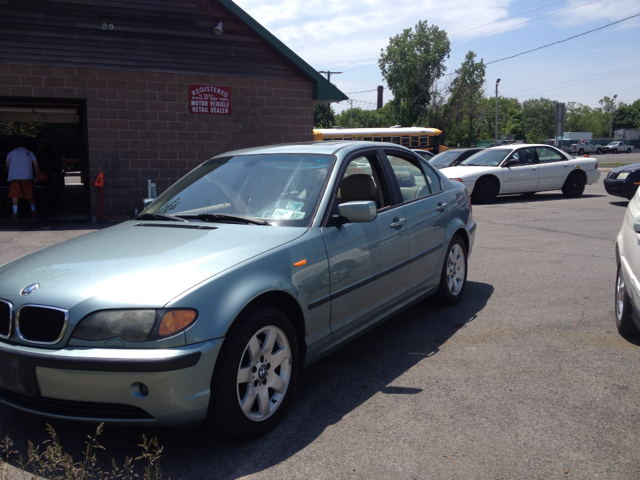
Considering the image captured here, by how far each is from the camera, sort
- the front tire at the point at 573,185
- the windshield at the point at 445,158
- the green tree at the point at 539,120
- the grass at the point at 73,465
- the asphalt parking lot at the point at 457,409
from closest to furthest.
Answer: the grass at the point at 73,465
the asphalt parking lot at the point at 457,409
the front tire at the point at 573,185
the windshield at the point at 445,158
the green tree at the point at 539,120

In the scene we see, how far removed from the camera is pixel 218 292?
2969 mm

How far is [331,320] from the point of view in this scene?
3799mm

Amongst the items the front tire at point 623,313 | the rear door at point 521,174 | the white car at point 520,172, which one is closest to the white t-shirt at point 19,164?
the white car at point 520,172

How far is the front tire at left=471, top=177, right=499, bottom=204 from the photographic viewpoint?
15.4 metres

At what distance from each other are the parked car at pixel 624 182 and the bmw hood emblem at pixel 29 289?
544 inches

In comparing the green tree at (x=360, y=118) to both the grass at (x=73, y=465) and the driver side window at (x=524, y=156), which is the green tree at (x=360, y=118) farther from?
the grass at (x=73, y=465)

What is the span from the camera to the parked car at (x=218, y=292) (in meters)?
2.80

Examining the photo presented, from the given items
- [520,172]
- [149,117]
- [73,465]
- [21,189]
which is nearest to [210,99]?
[149,117]

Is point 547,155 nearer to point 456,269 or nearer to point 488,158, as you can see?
point 488,158

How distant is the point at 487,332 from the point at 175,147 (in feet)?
32.0

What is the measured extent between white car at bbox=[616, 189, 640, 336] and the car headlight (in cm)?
296

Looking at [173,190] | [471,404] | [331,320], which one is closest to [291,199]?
[331,320]

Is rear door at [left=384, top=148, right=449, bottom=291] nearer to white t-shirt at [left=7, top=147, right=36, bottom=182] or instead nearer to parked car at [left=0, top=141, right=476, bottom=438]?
parked car at [left=0, top=141, right=476, bottom=438]

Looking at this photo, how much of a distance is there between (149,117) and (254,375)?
1074cm
